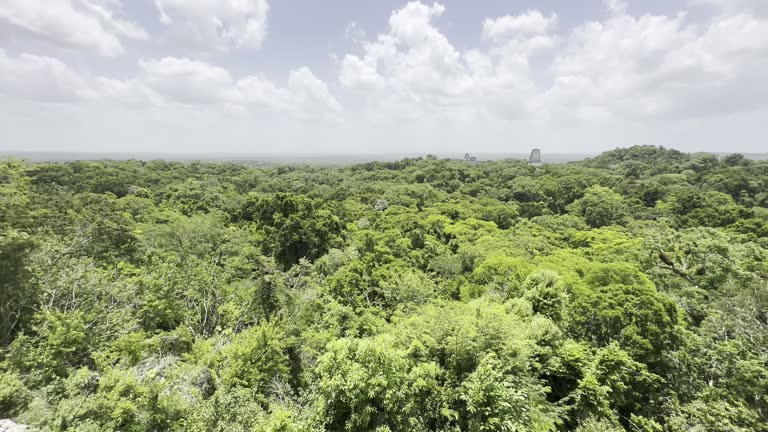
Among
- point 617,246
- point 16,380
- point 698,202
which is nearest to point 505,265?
point 617,246

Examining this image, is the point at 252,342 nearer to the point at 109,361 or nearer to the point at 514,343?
the point at 109,361

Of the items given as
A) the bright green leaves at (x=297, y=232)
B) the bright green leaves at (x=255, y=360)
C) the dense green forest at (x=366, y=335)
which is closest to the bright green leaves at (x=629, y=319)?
the dense green forest at (x=366, y=335)

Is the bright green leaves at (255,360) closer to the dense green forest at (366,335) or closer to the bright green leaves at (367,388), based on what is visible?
the dense green forest at (366,335)

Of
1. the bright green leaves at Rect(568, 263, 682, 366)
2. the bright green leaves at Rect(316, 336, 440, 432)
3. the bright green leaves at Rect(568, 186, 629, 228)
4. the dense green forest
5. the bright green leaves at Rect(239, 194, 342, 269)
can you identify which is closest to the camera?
the bright green leaves at Rect(316, 336, 440, 432)

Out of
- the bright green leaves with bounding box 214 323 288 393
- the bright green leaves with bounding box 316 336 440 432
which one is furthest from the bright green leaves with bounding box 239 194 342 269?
the bright green leaves with bounding box 316 336 440 432

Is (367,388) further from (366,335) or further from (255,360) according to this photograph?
(255,360)

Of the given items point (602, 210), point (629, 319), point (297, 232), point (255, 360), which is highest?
point (297, 232)

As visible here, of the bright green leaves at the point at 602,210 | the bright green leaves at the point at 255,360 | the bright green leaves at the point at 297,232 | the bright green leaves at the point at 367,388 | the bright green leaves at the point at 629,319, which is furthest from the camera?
the bright green leaves at the point at 602,210

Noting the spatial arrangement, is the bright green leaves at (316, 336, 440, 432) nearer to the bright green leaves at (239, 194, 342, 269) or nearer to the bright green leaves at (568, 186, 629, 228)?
the bright green leaves at (239, 194, 342, 269)

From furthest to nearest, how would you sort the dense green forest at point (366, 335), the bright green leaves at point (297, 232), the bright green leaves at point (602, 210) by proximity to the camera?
1. the bright green leaves at point (602, 210)
2. the bright green leaves at point (297, 232)
3. the dense green forest at point (366, 335)

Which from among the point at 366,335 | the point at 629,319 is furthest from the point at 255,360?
the point at 629,319

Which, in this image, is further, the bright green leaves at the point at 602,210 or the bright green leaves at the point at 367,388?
the bright green leaves at the point at 602,210
